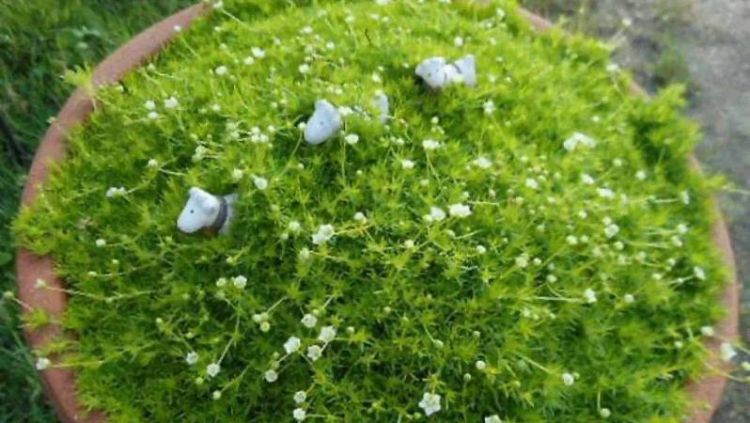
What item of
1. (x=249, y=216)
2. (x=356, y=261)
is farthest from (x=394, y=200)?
(x=249, y=216)

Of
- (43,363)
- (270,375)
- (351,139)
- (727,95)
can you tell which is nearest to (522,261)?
(351,139)

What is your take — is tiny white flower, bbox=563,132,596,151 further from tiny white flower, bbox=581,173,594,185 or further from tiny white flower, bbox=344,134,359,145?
tiny white flower, bbox=344,134,359,145

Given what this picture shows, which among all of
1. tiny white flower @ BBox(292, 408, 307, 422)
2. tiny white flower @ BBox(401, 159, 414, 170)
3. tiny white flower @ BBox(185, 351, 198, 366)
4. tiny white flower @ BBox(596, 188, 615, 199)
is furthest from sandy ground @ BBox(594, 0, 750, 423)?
tiny white flower @ BBox(185, 351, 198, 366)

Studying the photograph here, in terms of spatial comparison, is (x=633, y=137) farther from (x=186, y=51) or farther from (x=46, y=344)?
(x=46, y=344)

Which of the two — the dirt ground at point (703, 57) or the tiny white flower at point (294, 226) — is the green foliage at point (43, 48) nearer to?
the tiny white flower at point (294, 226)

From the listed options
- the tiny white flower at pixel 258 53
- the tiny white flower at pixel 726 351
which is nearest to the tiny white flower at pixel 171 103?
the tiny white flower at pixel 258 53

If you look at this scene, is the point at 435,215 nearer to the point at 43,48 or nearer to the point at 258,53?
the point at 258,53
